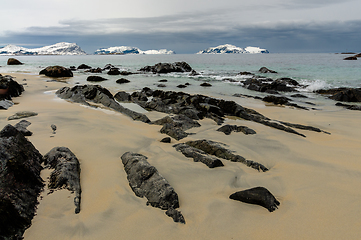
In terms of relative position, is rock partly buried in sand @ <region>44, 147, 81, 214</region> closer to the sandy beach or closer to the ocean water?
the sandy beach

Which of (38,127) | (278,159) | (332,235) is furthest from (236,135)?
(38,127)

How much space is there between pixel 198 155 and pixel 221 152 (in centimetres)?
61

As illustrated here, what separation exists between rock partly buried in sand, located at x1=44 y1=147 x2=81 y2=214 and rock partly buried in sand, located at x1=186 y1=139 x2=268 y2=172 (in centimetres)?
262

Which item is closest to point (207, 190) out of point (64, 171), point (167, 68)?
point (64, 171)

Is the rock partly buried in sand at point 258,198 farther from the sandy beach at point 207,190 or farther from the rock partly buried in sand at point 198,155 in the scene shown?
the rock partly buried in sand at point 198,155

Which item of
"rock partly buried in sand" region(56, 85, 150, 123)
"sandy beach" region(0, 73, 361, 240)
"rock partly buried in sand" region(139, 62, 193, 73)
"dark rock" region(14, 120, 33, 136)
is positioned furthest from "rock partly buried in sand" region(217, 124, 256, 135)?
"rock partly buried in sand" region(139, 62, 193, 73)

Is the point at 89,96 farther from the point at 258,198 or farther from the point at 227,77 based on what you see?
the point at 227,77

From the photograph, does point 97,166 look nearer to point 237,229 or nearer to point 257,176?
point 237,229

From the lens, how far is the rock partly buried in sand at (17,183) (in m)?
2.08

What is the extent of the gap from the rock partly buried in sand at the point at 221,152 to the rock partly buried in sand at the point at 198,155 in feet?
0.82

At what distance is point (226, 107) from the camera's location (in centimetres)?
929

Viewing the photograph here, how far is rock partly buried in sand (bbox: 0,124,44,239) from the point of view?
2.08 meters

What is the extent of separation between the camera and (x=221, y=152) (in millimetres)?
4504

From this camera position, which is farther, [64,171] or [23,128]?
[23,128]
